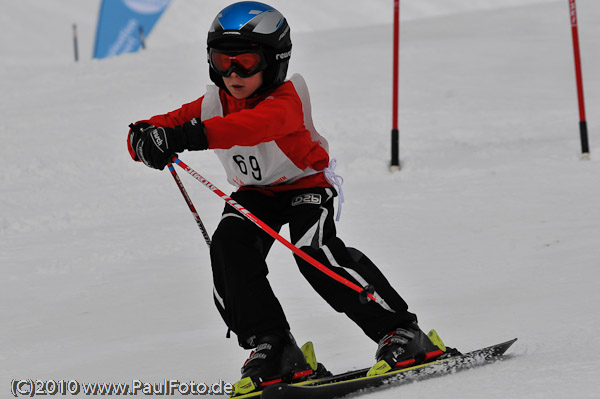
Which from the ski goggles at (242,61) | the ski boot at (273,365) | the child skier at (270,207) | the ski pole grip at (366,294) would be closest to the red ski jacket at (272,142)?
the child skier at (270,207)

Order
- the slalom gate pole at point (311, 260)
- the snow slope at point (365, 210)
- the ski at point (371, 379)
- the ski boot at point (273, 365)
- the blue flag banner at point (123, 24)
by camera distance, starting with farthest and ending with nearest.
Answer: the blue flag banner at point (123, 24), the snow slope at point (365, 210), the slalom gate pole at point (311, 260), the ski boot at point (273, 365), the ski at point (371, 379)

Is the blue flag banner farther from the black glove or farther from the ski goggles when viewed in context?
the black glove

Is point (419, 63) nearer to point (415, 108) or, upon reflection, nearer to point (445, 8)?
point (415, 108)

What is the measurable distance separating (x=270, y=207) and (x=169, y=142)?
58 centimetres

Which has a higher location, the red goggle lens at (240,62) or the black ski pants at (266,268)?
the red goggle lens at (240,62)

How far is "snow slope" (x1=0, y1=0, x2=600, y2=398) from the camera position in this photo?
3541 mm

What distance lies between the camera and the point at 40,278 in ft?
16.6

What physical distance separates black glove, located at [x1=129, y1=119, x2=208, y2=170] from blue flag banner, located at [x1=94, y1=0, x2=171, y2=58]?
45.3 ft

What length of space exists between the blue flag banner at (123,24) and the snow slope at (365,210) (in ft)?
12.0

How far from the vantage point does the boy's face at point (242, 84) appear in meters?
2.96

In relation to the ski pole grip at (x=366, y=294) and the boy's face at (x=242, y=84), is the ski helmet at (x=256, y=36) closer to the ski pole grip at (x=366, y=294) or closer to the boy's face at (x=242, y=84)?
the boy's face at (x=242, y=84)

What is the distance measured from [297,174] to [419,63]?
7.51 metres

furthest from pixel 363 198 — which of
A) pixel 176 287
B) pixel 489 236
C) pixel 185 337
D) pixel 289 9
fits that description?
pixel 289 9

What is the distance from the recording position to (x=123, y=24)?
15984 millimetres
